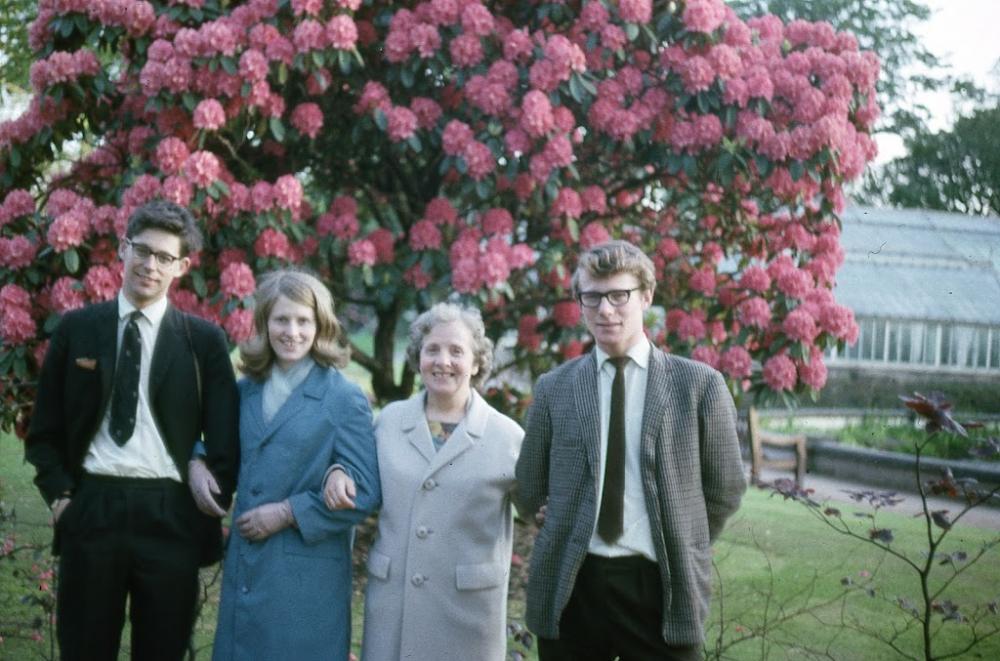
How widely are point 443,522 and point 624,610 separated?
0.58m

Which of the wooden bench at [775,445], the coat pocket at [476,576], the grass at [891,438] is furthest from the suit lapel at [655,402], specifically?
the wooden bench at [775,445]

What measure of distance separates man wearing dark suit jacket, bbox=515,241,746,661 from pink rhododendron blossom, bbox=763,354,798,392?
185cm

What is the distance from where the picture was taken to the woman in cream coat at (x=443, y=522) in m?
2.57

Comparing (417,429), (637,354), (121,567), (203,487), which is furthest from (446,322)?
(121,567)

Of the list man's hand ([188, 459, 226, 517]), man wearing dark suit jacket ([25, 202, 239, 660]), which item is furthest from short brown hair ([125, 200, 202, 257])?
man's hand ([188, 459, 226, 517])

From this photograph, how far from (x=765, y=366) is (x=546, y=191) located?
4.25 feet

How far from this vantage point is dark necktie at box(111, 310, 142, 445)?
98.3 inches

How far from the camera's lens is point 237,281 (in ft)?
13.1

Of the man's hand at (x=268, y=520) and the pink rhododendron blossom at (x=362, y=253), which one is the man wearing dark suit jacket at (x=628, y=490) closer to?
the man's hand at (x=268, y=520)

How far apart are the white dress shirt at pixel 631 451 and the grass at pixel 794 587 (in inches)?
35.0

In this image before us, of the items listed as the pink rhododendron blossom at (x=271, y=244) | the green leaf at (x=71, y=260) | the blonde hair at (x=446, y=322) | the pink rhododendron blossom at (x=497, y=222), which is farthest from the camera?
the pink rhododendron blossom at (x=497, y=222)

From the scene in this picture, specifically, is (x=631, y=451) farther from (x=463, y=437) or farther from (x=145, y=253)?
(x=145, y=253)

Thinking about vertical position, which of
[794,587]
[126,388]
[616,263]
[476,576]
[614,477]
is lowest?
[794,587]

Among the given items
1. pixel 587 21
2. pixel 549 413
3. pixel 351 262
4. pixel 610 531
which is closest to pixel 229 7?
pixel 351 262
